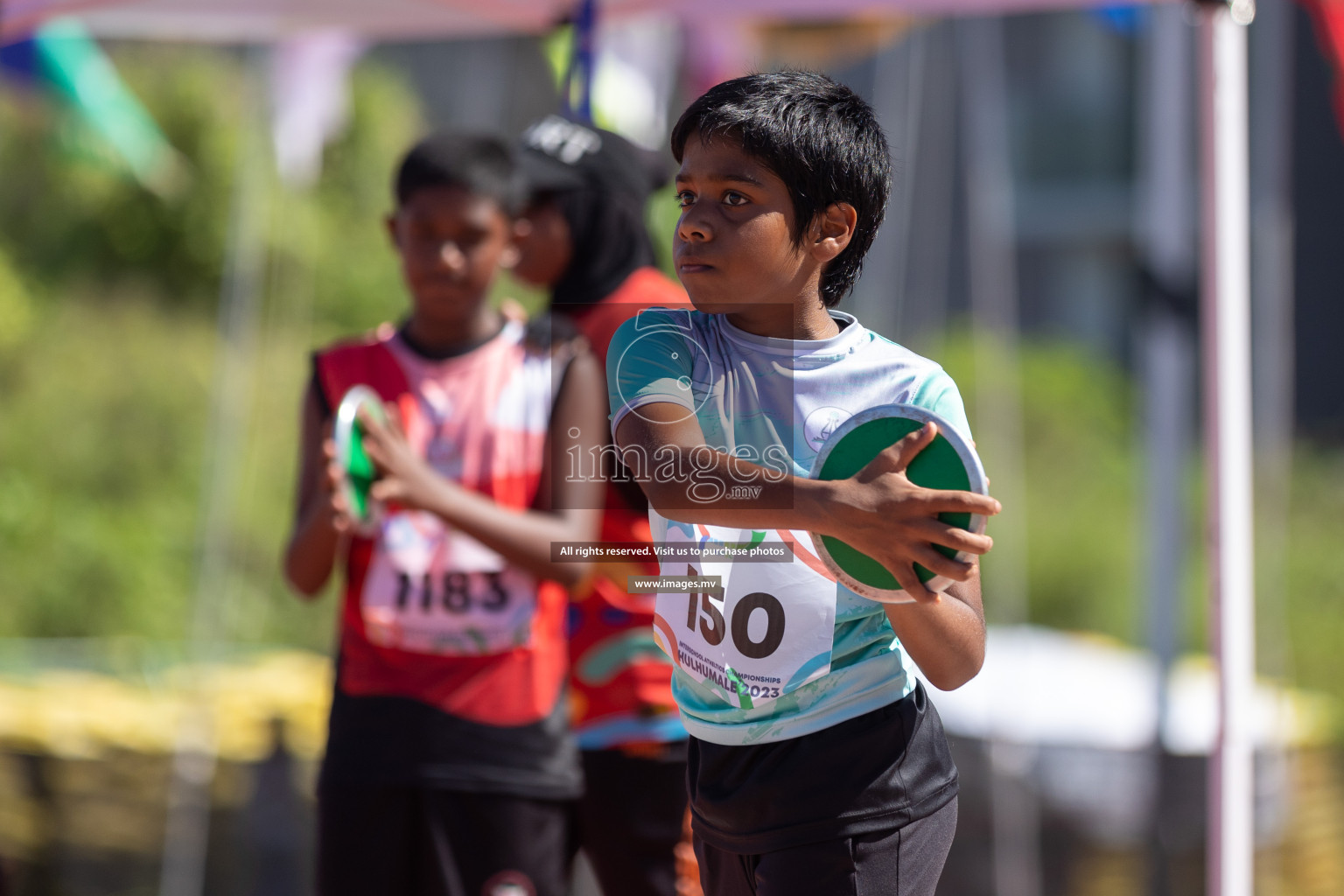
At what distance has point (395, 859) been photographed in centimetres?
193

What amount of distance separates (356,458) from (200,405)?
618 centimetres

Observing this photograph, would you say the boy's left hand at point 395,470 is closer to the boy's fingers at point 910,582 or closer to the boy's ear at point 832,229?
the boy's ear at point 832,229

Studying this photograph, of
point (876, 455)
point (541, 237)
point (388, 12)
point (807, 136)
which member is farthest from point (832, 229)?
point (388, 12)

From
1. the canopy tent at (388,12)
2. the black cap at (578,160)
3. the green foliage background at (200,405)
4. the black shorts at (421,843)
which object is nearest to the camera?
the black shorts at (421,843)

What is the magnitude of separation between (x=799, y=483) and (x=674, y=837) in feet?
3.87

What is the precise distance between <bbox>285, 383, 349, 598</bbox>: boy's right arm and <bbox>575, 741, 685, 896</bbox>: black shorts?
0.54 metres

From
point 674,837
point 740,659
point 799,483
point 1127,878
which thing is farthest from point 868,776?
point 1127,878

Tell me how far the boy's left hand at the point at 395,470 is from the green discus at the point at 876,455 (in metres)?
0.91

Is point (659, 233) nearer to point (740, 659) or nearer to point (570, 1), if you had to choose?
point (570, 1)

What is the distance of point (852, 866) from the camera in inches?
48.4

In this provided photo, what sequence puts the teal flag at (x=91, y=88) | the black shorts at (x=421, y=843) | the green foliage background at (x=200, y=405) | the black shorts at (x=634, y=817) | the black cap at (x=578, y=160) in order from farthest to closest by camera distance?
the green foliage background at (x=200, y=405)
the teal flag at (x=91, y=88)
the black cap at (x=578, y=160)
the black shorts at (x=634, y=817)
the black shorts at (x=421, y=843)

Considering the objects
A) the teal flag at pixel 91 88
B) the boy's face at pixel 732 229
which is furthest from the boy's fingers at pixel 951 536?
the teal flag at pixel 91 88

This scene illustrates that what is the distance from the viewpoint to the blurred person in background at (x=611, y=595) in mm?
2055

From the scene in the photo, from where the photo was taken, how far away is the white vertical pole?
83.6 inches
